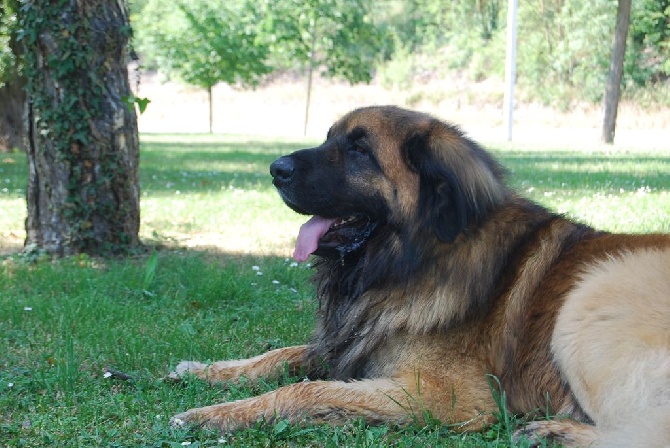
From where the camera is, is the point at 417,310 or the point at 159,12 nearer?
the point at 417,310

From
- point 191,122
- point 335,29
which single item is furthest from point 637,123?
point 191,122

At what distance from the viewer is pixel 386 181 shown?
3709 mm

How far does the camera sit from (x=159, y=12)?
52750 mm

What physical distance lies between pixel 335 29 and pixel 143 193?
81.2ft

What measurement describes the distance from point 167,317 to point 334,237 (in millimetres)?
1830

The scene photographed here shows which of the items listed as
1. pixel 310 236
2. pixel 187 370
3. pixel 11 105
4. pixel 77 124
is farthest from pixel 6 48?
pixel 310 236


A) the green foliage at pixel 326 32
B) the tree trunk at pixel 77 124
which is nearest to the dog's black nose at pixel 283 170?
the tree trunk at pixel 77 124

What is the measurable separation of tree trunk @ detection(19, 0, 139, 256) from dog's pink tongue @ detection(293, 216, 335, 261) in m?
3.24

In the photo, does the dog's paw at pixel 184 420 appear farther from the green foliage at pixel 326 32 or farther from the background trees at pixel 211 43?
the background trees at pixel 211 43

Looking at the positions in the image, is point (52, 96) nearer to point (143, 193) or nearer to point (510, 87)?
point (143, 193)

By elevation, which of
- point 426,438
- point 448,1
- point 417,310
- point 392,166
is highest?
point 448,1

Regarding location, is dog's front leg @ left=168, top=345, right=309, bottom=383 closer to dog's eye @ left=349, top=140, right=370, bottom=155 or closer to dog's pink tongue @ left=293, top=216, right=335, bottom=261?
dog's pink tongue @ left=293, top=216, right=335, bottom=261

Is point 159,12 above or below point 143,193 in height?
above

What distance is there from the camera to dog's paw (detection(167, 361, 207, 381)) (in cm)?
395
